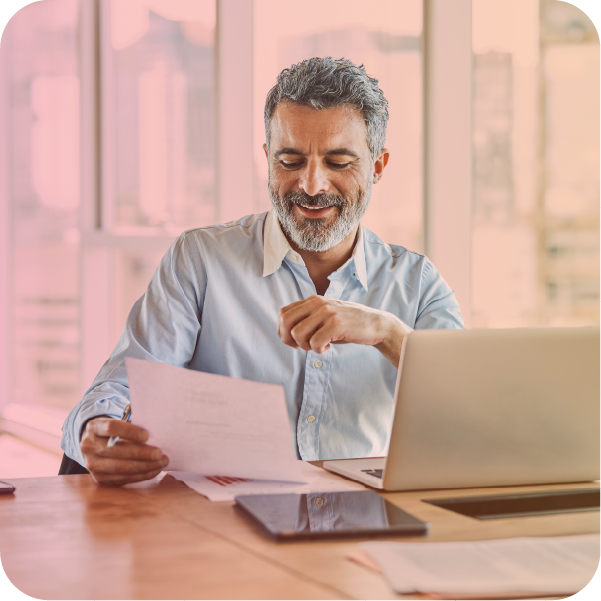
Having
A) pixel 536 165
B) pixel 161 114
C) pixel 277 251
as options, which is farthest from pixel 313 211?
pixel 161 114

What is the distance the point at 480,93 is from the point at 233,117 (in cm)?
104

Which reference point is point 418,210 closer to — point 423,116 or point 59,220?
point 423,116

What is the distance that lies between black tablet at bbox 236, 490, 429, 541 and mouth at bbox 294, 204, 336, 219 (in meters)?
0.85

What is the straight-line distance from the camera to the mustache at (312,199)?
5.74ft

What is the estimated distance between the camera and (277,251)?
5.86 ft

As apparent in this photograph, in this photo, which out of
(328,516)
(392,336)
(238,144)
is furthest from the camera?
(238,144)

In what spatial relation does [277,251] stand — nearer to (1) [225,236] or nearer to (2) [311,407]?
(1) [225,236]

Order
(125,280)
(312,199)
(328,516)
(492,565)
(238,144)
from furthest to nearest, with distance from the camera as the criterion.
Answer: (125,280) → (238,144) → (312,199) → (328,516) → (492,565)

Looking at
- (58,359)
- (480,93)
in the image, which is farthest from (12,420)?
(480,93)

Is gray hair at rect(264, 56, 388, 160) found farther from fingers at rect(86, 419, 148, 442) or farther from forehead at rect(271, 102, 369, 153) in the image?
fingers at rect(86, 419, 148, 442)

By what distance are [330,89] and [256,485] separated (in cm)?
98

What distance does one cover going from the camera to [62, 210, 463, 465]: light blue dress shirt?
5.48 feet

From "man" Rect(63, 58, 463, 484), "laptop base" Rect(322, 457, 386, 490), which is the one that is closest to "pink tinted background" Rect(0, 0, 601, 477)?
"man" Rect(63, 58, 463, 484)

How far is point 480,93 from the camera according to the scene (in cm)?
286
